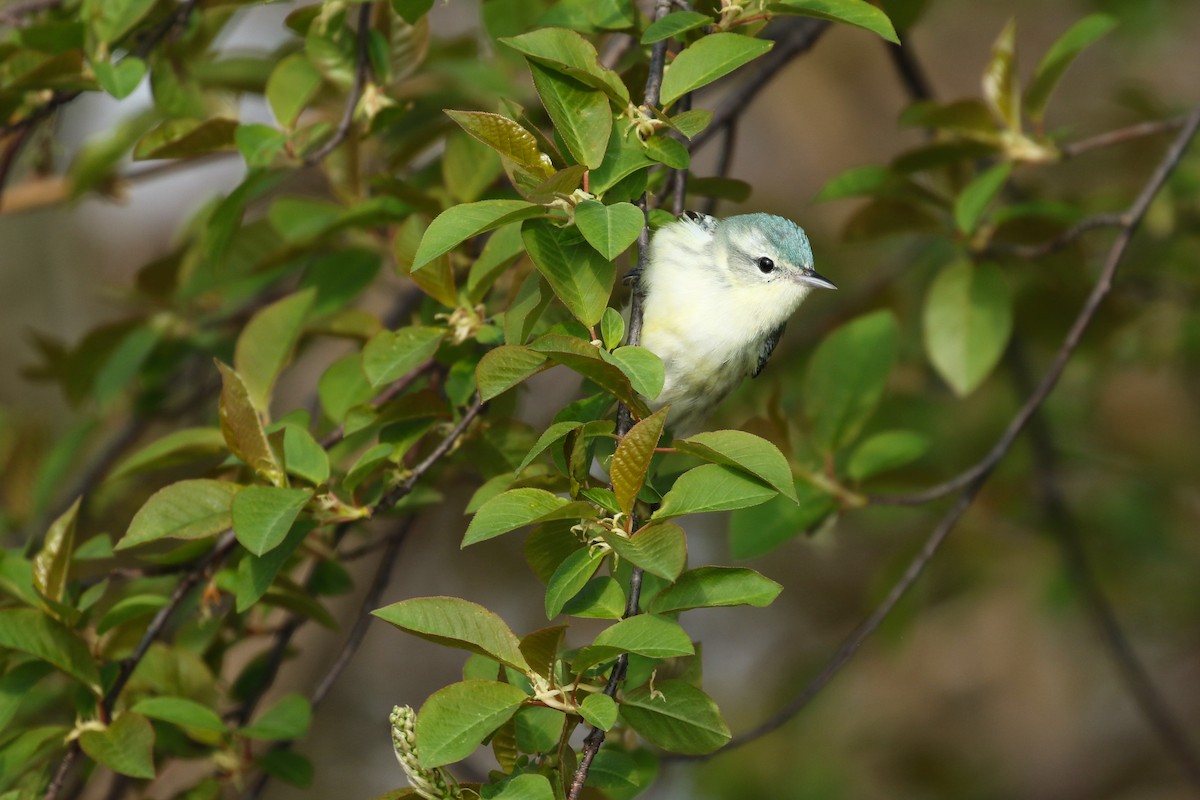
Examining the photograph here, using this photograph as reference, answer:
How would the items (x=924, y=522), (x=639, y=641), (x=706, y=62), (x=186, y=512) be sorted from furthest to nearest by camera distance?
(x=924, y=522) → (x=186, y=512) → (x=706, y=62) → (x=639, y=641)

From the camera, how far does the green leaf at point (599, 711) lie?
59.1 inches

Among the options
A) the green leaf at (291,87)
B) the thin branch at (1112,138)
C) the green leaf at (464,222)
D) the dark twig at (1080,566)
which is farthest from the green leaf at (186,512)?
the dark twig at (1080,566)

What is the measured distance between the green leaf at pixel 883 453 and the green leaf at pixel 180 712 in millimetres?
1332

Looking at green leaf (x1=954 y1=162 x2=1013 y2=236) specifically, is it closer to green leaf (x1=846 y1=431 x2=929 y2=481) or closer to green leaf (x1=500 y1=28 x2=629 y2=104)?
green leaf (x1=846 y1=431 x2=929 y2=481)

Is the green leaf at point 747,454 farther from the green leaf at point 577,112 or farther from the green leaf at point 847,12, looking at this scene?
the green leaf at point 847,12

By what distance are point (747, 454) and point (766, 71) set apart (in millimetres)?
1473

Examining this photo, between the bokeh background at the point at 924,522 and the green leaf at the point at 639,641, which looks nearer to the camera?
the green leaf at the point at 639,641

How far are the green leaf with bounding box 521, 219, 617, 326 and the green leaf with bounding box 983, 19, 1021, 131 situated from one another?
1462 mm

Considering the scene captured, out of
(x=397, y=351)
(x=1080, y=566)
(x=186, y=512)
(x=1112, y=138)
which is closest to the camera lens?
(x=186, y=512)

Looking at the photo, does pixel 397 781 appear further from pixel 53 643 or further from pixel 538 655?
pixel 538 655

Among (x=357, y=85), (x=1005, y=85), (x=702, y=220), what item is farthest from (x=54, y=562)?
(x=1005, y=85)

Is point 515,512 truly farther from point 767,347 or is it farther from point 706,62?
point 767,347

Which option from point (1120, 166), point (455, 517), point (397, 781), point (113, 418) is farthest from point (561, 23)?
point (397, 781)

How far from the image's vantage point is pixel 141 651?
6.78 feet
